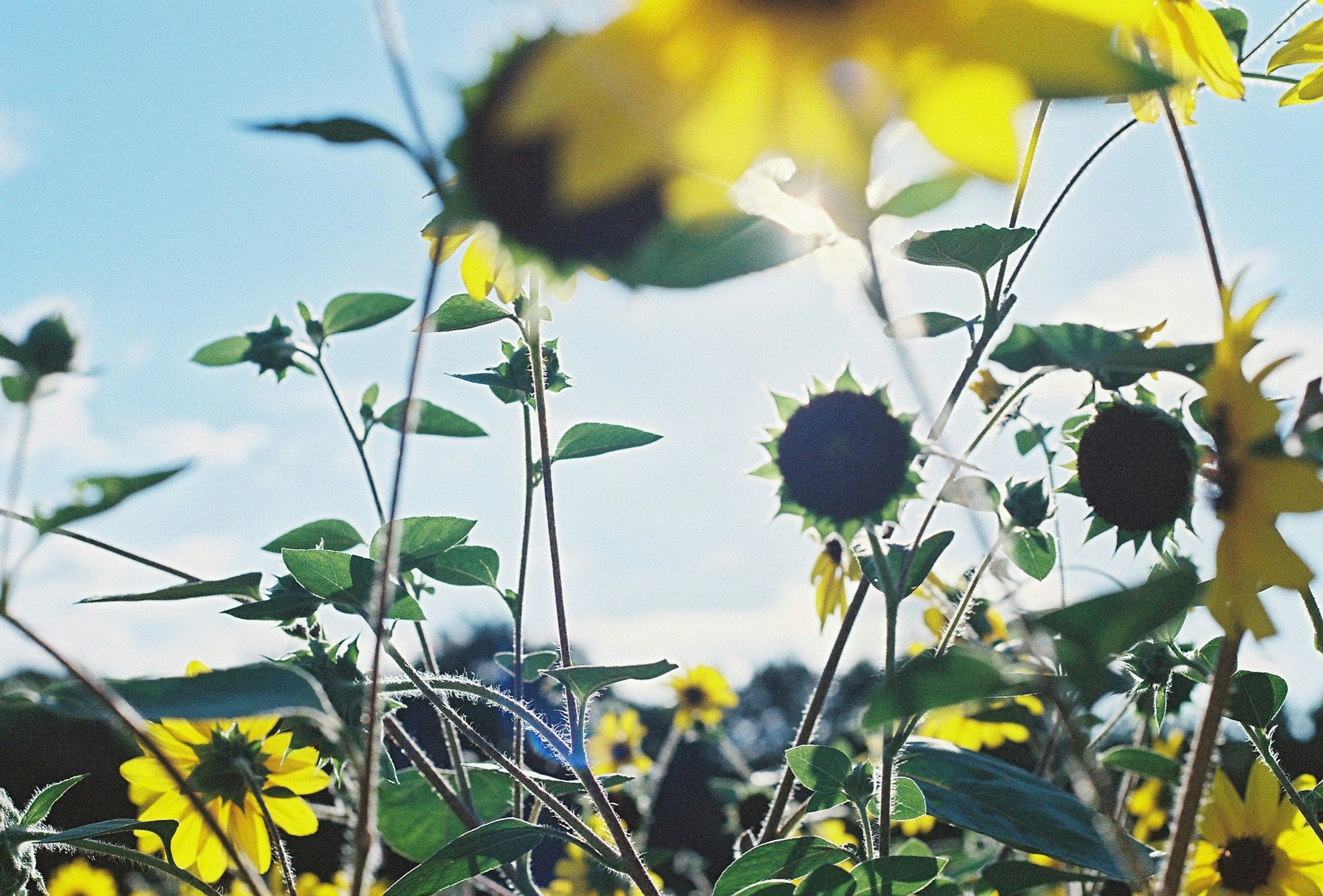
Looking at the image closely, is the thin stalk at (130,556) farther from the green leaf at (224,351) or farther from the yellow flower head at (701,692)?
the yellow flower head at (701,692)

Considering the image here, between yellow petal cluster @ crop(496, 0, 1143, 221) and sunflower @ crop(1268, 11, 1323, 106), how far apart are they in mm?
566

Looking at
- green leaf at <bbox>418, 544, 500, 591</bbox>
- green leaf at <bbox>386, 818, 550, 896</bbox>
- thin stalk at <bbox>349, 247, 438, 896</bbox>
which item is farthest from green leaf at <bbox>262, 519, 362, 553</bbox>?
thin stalk at <bbox>349, 247, 438, 896</bbox>

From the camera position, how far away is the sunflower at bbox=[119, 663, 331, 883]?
0.86 metres

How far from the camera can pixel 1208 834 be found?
3.42 feet

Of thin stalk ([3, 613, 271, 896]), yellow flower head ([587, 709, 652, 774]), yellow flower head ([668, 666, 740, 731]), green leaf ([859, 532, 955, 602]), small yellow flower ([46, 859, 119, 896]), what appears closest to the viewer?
thin stalk ([3, 613, 271, 896])

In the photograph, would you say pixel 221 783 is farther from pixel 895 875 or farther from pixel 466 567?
pixel 895 875

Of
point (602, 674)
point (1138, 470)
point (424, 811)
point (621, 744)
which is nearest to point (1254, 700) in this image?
point (1138, 470)

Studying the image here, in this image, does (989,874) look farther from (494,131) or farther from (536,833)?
(494,131)

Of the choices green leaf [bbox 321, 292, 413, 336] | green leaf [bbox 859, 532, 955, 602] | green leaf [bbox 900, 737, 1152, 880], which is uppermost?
green leaf [bbox 321, 292, 413, 336]

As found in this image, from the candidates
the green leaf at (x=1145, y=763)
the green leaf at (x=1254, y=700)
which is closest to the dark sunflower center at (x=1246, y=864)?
the green leaf at (x=1145, y=763)

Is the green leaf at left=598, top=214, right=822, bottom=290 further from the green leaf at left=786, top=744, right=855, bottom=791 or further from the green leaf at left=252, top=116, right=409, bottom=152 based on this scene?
the green leaf at left=786, top=744, right=855, bottom=791

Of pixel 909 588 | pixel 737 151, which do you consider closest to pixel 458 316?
pixel 909 588

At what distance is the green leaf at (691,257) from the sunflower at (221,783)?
66 centimetres

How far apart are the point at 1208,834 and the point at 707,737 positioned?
1.62 metres
